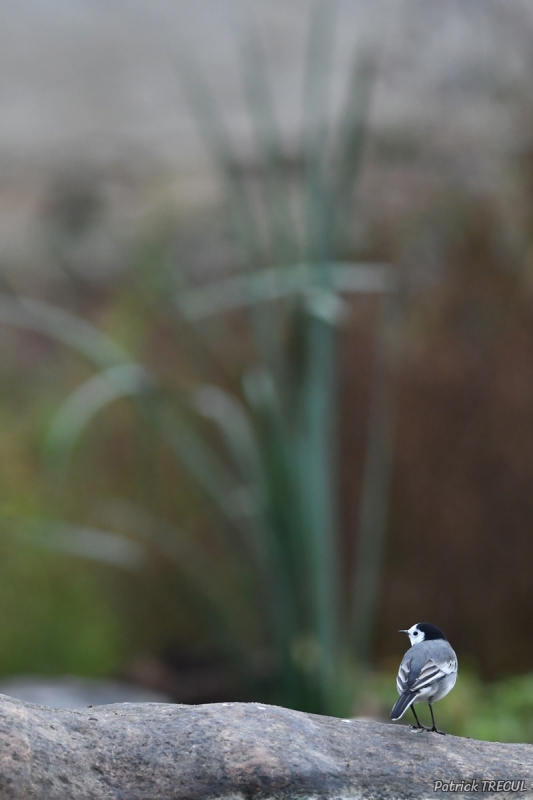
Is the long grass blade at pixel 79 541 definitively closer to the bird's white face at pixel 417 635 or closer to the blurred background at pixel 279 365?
the blurred background at pixel 279 365

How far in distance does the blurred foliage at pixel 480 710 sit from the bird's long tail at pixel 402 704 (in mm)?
962

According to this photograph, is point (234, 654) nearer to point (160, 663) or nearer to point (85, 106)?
point (160, 663)

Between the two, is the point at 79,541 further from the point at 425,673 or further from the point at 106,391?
the point at 425,673

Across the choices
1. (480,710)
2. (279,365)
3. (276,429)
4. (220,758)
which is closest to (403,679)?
(220,758)

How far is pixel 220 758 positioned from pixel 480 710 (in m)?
1.34

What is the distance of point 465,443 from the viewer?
9.63ft

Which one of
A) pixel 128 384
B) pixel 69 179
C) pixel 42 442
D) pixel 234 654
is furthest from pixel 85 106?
pixel 234 654

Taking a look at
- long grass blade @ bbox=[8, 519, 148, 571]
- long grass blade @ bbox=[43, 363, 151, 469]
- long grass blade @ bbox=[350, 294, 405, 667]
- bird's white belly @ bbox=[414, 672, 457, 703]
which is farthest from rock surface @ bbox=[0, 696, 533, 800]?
long grass blade @ bbox=[350, 294, 405, 667]

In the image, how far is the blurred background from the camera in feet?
6.54

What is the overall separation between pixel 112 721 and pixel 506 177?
264 cm

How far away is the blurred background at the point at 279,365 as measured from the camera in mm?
1993

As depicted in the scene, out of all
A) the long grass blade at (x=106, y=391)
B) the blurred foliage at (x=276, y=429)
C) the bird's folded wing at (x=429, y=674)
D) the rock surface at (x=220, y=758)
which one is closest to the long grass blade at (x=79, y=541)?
the blurred foliage at (x=276, y=429)

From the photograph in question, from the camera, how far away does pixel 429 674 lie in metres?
0.92

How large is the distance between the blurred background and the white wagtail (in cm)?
91
